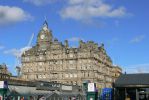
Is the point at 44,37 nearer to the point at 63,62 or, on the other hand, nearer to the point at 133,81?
the point at 63,62

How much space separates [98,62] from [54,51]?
1652 cm

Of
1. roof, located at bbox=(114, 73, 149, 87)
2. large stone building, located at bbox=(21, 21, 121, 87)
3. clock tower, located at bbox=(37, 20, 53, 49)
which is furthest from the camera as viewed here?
clock tower, located at bbox=(37, 20, 53, 49)

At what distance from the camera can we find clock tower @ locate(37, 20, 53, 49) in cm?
12800

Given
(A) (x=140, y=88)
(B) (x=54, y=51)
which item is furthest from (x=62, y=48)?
(A) (x=140, y=88)

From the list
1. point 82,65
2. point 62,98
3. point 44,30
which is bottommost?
point 62,98

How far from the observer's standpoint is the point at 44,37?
129 metres

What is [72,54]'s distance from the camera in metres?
122

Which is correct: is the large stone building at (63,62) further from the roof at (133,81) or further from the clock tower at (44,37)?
the roof at (133,81)

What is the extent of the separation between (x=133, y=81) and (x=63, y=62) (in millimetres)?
86233

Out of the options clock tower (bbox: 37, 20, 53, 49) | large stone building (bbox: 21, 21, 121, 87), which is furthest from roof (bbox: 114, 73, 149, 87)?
clock tower (bbox: 37, 20, 53, 49)

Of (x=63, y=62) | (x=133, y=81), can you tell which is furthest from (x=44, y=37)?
(x=133, y=81)

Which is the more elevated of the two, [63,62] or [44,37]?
[44,37]

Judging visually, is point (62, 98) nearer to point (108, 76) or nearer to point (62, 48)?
point (62, 48)

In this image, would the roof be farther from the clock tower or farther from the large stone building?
the clock tower
